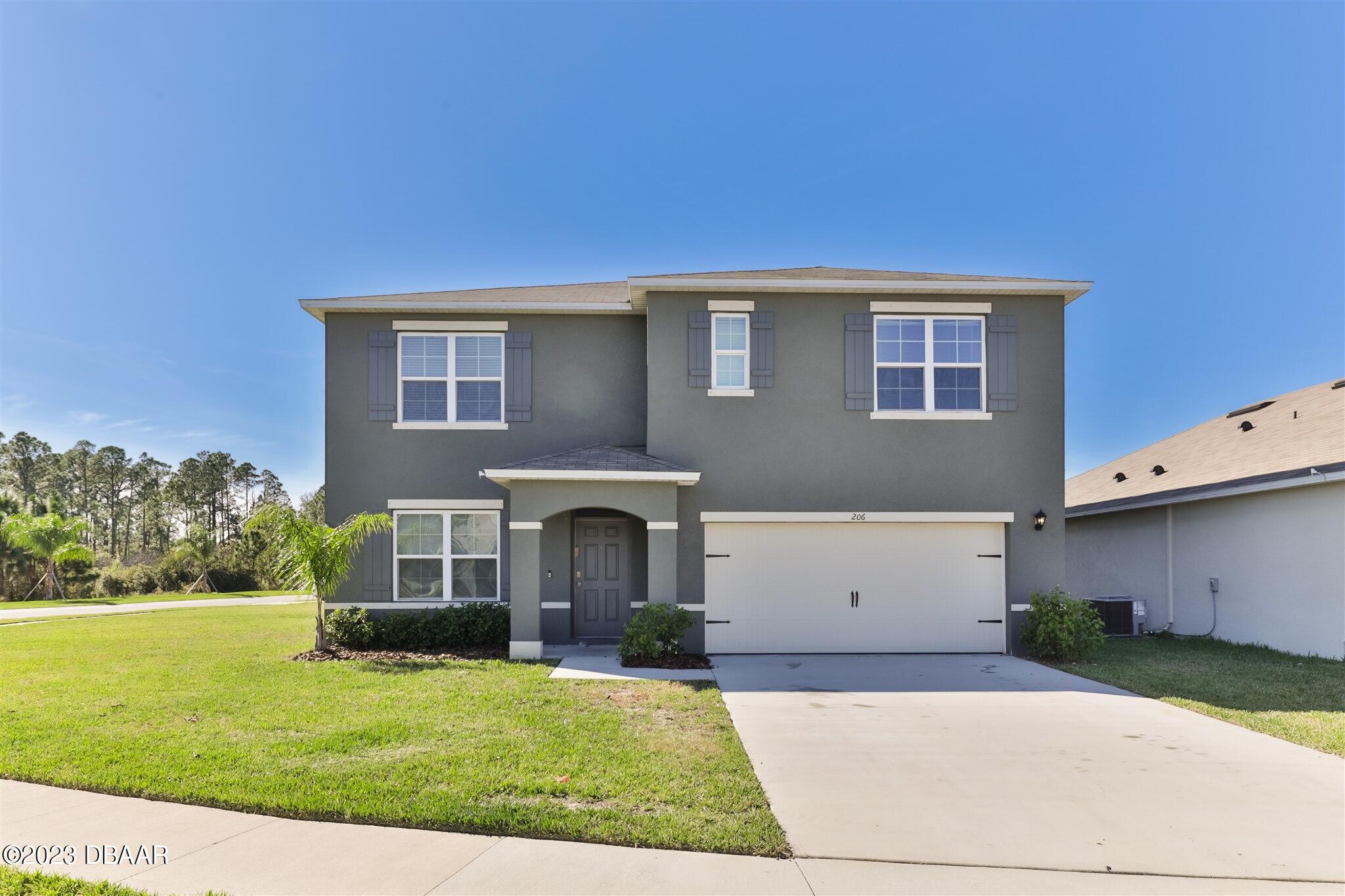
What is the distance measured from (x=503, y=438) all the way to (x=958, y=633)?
26.7ft

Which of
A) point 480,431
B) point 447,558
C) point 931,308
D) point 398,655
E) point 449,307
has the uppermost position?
point 449,307

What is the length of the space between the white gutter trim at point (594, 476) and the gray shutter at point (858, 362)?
2931 mm

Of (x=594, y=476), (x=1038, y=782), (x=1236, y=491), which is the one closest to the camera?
(x=1038, y=782)

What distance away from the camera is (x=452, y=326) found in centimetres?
1308

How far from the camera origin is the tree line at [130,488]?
4766 centimetres

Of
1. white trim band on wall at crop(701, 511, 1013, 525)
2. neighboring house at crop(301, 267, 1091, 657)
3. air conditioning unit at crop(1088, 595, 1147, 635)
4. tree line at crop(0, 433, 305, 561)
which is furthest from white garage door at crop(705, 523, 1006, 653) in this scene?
tree line at crop(0, 433, 305, 561)

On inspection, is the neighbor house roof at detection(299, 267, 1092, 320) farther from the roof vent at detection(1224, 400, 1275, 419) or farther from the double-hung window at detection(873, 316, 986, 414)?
the roof vent at detection(1224, 400, 1275, 419)

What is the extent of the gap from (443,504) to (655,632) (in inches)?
173

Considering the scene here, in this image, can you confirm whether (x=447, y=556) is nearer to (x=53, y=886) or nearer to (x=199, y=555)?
(x=53, y=886)

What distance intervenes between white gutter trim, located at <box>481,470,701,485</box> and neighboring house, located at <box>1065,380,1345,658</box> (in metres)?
9.32

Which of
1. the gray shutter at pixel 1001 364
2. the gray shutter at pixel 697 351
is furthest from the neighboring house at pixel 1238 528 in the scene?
the gray shutter at pixel 697 351

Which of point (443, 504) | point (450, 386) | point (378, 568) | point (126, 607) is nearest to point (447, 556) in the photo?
point (443, 504)

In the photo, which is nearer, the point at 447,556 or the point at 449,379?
the point at 447,556

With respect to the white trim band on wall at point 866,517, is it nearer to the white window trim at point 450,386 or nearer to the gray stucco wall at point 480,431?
the gray stucco wall at point 480,431
